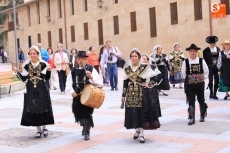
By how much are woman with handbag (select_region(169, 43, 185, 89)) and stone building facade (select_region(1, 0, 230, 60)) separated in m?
12.1

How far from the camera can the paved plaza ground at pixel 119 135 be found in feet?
25.6

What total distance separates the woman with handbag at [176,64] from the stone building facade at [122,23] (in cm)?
1209

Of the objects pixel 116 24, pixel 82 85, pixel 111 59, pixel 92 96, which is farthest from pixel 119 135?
pixel 116 24

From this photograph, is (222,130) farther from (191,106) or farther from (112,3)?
(112,3)

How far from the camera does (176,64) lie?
686 inches

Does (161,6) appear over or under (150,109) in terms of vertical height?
over

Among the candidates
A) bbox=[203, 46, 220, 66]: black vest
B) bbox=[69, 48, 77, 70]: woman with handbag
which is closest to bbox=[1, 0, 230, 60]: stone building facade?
bbox=[69, 48, 77, 70]: woman with handbag

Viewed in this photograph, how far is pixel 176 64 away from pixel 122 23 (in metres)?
19.8

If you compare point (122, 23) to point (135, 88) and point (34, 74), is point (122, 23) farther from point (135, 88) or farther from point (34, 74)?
point (135, 88)

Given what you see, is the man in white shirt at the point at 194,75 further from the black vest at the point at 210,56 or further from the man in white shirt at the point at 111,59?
the man in white shirt at the point at 111,59

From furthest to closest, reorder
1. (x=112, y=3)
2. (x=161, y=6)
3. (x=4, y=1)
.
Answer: (x=4, y=1) < (x=112, y=3) < (x=161, y=6)

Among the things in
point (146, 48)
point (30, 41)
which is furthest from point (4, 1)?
point (146, 48)

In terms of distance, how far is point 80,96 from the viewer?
8766 mm

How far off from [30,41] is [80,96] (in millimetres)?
43466
